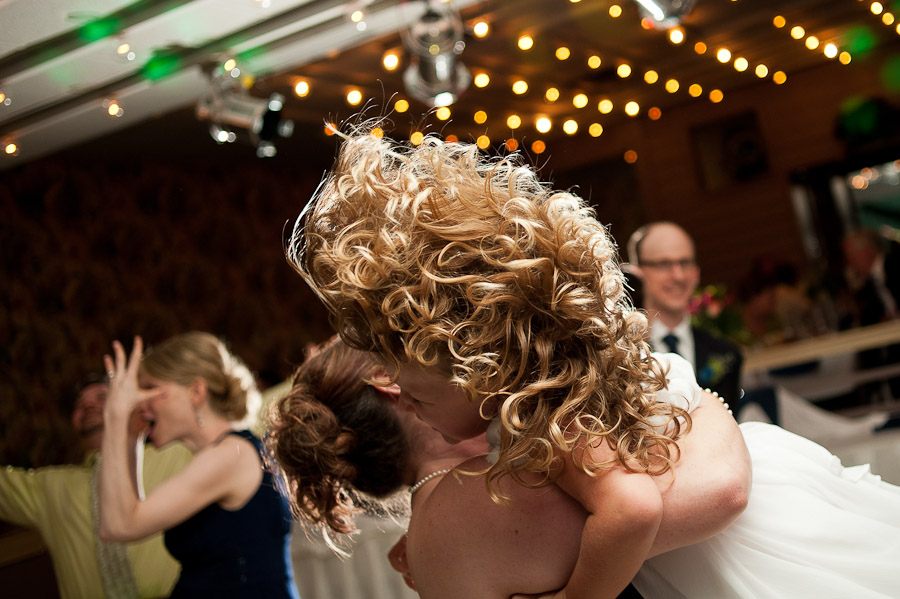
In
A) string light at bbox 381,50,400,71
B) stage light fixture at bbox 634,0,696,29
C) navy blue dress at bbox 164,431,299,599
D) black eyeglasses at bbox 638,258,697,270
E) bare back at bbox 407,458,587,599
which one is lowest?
navy blue dress at bbox 164,431,299,599

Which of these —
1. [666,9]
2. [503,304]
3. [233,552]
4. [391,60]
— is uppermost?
[391,60]

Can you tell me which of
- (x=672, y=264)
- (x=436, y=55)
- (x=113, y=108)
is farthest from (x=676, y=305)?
(x=113, y=108)

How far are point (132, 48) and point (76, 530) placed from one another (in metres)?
1.19

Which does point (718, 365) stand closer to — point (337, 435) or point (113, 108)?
point (337, 435)

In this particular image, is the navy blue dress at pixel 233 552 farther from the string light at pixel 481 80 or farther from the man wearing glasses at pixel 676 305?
the string light at pixel 481 80

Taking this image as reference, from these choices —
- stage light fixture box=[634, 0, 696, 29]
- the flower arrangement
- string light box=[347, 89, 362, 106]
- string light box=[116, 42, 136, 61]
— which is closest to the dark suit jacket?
stage light fixture box=[634, 0, 696, 29]

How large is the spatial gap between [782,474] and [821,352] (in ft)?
10.3

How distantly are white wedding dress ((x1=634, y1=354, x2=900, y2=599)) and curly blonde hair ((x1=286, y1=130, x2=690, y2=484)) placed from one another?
0.47 ft

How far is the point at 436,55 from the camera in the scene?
3.08 metres

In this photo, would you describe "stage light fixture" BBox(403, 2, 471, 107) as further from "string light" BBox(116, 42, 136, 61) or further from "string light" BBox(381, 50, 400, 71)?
"string light" BBox(381, 50, 400, 71)

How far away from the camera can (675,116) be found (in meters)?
8.18

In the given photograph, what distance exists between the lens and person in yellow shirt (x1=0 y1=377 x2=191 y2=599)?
1832 mm

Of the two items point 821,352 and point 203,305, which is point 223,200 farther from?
point 821,352

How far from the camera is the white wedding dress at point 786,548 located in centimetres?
103
